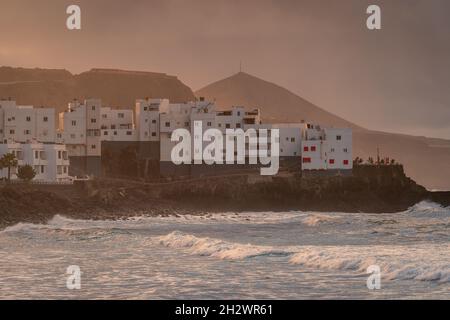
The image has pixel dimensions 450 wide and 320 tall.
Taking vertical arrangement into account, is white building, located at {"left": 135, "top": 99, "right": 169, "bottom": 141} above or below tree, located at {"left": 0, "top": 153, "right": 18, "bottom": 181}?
above

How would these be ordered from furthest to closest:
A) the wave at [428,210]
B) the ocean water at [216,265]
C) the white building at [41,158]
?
the wave at [428,210] → the white building at [41,158] → the ocean water at [216,265]

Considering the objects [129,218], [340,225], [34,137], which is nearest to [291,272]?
[340,225]

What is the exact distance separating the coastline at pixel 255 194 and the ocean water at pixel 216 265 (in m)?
26.3

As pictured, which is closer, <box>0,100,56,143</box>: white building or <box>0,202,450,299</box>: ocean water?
<box>0,202,450,299</box>: ocean water

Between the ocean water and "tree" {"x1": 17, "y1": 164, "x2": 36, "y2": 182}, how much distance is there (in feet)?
86.5

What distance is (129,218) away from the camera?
68.6 metres

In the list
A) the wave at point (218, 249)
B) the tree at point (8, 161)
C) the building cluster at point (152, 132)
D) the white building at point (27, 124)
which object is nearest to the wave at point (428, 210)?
the building cluster at point (152, 132)

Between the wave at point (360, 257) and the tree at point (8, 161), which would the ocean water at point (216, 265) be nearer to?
the wave at point (360, 257)

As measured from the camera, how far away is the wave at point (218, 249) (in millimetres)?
33656

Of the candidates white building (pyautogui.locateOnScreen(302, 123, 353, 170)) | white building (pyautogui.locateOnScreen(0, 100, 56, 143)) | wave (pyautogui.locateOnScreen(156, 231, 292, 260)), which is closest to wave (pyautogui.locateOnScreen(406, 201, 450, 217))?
white building (pyautogui.locateOnScreen(302, 123, 353, 170))

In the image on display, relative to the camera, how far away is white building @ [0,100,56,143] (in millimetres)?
92438

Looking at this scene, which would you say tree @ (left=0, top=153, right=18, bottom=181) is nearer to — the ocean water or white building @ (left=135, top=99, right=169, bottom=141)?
white building @ (left=135, top=99, right=169, bottom=141)

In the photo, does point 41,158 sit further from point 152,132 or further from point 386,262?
point 386,262
